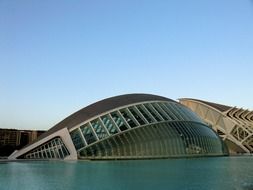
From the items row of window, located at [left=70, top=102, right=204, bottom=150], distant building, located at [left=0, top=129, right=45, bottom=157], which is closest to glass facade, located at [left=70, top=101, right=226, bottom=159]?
row of window, located at [left=70, top=102, right=204, bottom=150]

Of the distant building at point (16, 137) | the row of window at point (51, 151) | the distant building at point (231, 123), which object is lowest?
the row of window at point (51, 151)

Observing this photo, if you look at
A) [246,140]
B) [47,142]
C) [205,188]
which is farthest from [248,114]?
[205,188]

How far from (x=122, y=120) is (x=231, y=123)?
4899 centimetres

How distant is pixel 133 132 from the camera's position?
40.5m

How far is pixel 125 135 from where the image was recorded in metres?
40.1

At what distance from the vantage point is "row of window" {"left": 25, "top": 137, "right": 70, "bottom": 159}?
132 ft

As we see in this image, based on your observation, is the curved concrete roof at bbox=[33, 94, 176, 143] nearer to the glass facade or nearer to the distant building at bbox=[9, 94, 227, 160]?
the distant building at bbox=[9, 94, 227, 160]

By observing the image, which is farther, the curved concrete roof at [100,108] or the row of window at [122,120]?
the curved concrete roof at [100,108]

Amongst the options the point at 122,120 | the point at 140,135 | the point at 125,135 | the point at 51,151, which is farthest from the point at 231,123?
the point at 51,151

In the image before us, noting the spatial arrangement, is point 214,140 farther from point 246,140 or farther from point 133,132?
point 246,140

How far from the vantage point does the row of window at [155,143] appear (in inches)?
1535

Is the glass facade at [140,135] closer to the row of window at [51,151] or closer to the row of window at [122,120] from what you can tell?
the row of window at [122,120]

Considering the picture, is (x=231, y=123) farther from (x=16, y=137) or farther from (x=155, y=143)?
(x=16, y=137)

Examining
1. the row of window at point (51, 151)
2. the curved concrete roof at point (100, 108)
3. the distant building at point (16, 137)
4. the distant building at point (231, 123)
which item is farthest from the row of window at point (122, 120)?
the distant building at point (16, 137)
